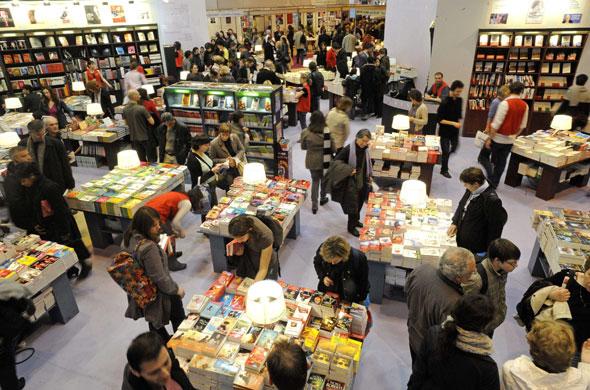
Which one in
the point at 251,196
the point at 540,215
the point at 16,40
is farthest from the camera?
the point at 16,40

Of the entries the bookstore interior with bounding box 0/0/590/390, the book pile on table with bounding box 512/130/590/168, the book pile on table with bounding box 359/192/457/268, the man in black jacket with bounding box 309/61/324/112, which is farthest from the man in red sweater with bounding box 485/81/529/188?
the man in black jacket with bounding box 309/61/324/112

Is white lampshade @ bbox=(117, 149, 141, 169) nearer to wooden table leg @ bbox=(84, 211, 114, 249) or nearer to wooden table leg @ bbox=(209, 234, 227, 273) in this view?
wooden table leg @ bbox=(84, 211, 114, 249)

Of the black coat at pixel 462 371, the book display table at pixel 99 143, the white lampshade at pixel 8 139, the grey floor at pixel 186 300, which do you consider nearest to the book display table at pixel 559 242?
the grey floor at pixel 186 300

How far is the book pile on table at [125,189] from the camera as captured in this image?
17.7 feet

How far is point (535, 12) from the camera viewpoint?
28.9ft

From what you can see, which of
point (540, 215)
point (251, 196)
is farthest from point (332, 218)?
point (540, 215)

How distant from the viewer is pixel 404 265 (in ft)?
14.2

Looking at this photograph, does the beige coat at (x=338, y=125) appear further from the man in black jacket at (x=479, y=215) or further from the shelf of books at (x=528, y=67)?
the shelf of books at (x=528, y=67)

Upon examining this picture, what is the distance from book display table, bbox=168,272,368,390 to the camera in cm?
308

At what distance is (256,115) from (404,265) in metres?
4.58

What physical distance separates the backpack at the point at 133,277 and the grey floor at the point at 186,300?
1.02 metres

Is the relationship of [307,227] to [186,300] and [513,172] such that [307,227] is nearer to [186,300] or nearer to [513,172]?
[186,300]

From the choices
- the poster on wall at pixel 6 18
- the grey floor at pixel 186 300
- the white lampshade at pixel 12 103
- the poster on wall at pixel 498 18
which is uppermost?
the poster on wall at pixel 6 18

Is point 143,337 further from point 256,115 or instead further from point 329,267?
point 256,115
